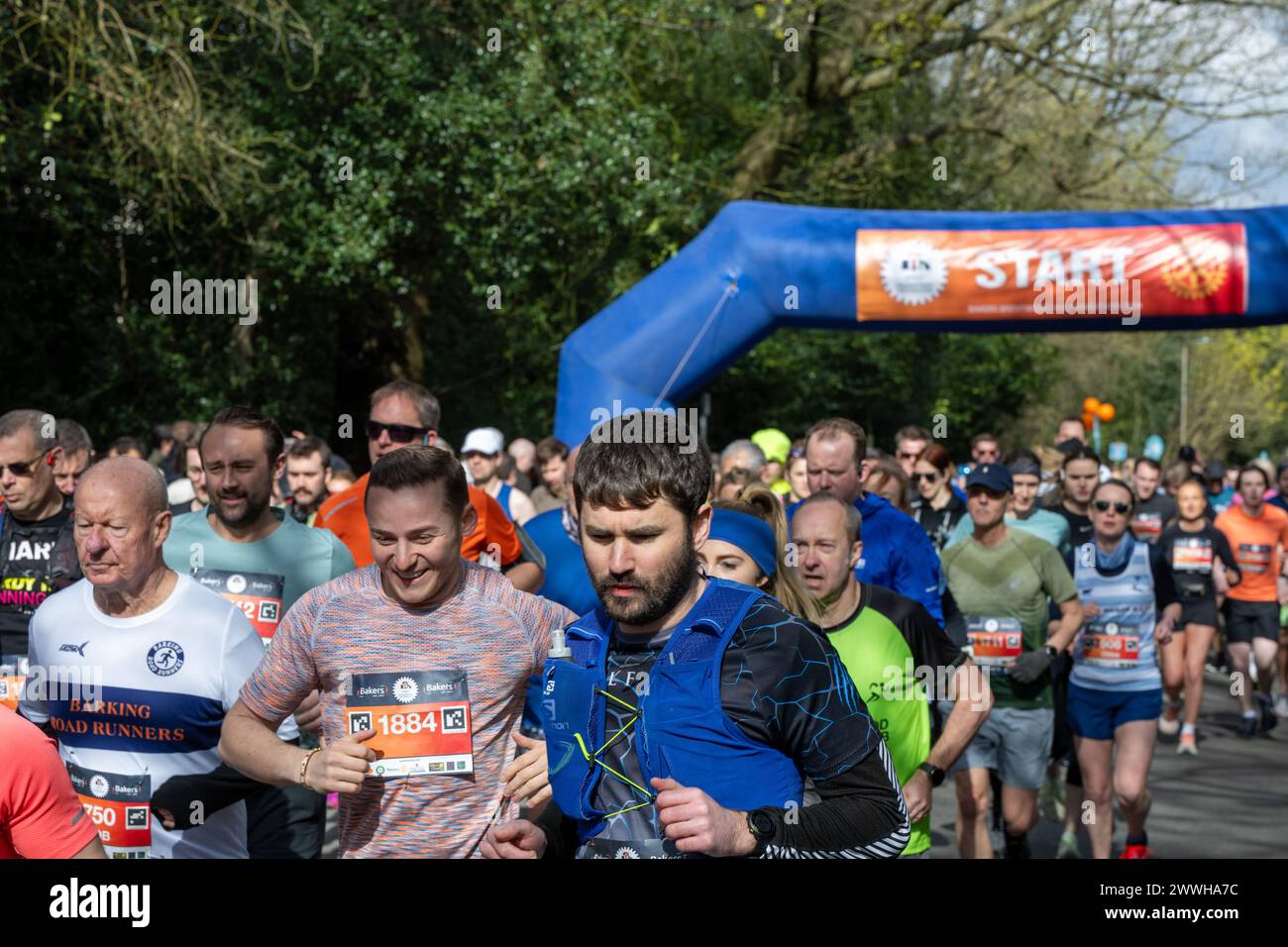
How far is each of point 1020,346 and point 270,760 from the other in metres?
31.4

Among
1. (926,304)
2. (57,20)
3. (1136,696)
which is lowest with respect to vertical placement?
(1136,696)

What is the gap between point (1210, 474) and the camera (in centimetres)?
1659

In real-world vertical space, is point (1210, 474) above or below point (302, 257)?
below

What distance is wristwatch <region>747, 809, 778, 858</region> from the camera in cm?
242

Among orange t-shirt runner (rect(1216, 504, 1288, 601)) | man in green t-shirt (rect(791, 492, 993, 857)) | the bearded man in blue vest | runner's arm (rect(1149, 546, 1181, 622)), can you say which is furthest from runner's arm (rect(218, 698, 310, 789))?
orange t-shirt runner (rect(1216, 504, 1288, 601))

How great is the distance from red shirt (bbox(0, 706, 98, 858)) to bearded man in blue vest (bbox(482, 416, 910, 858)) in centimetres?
75

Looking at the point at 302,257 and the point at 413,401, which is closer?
the point at 413,401

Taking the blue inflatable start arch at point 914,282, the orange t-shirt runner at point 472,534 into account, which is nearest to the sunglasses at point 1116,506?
the blue inflatable start arch at point 914,282

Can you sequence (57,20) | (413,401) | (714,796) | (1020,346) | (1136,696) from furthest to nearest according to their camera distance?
1. (1020,346)
2. (57,20)
3. (1136,696)
4. (413,401)
5. (714,796)

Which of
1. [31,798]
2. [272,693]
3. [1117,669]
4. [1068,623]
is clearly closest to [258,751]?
[272,693]

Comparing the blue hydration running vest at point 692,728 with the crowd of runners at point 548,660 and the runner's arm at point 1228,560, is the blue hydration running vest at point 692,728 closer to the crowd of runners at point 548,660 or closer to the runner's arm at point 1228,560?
the crowd of runners at point 548,660

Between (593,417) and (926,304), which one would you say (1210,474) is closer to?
(926,304)
